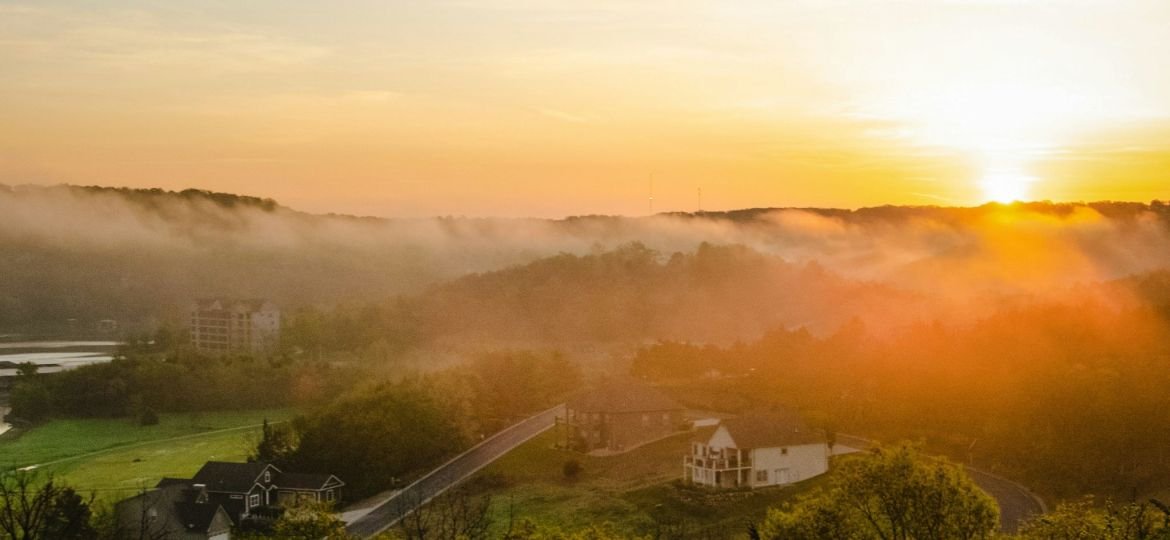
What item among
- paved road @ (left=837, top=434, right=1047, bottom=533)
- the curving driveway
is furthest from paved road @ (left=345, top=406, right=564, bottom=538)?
paved road @ (left=837, top=434, right=1047, bottom=533)

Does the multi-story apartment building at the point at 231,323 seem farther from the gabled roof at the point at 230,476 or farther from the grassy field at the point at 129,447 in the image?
the gabled roof at the point at 230,476

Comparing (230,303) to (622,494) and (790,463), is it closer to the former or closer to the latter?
(622,494)

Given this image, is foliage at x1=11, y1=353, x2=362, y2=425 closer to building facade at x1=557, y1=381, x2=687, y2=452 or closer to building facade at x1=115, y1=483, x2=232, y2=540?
building facade at x1=557, y1=381, x2=687, y2=452

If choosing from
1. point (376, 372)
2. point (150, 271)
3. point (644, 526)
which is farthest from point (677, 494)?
point (150, 271)

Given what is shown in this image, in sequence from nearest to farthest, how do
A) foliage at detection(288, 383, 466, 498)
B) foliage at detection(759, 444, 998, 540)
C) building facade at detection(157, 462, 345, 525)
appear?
foliage at detection(759, 444, 998, 540)
building facade at detection(157, 462, 345, 525)
foliage at detection(288, 383, 466, 498)

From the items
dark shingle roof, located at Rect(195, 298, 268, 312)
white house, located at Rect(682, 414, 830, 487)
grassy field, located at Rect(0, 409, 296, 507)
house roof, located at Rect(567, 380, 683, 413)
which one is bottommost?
grassy field, located at Rect(0, 409, 296, 507)

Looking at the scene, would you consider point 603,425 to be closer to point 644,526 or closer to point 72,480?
point 644,526

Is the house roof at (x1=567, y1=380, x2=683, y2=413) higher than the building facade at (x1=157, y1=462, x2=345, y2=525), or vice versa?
the house roof at (x1=567, y1=380, x2=683, y2=413)

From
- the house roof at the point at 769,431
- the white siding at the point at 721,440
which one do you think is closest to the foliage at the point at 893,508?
the white siding at the point at 721,440
